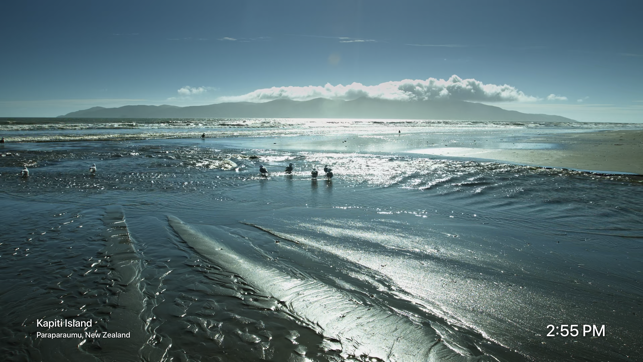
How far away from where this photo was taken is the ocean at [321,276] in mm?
4004

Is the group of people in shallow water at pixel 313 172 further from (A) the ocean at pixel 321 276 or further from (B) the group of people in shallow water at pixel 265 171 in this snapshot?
(A) the ocean at pixel 321 276

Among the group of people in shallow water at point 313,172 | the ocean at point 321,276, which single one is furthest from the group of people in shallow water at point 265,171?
the ocean at point 321,276

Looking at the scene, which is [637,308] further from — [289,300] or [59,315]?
[59,315]

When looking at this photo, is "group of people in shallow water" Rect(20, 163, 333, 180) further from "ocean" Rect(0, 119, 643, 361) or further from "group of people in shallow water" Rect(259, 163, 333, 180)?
"ocean" Rect(0, 119, 643, 361)

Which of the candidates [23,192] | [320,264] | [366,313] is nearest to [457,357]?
[366,313]

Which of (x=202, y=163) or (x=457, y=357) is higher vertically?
(x=202, y=163)

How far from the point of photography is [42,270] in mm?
5660

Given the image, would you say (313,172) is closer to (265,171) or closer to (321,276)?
(265,171)

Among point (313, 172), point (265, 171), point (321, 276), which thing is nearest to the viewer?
point (321, 276)

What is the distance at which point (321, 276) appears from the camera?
5668mm

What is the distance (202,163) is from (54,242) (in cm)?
1334

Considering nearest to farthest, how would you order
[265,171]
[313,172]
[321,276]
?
[321,276] < [313,172] < [265,171]

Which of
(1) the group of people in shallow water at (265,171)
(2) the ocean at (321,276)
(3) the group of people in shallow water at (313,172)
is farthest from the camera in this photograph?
(3) the group of people in shallow water at (313,172)

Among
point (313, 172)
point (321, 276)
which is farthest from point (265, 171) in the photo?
point (321, 276)
